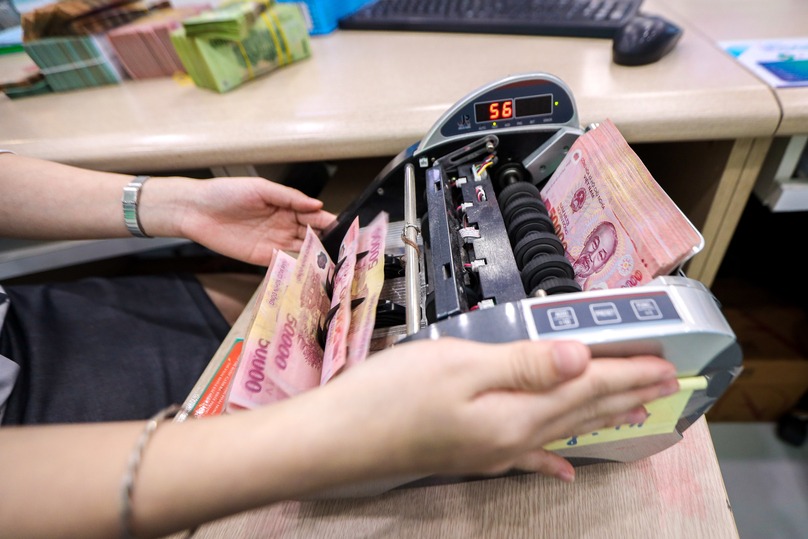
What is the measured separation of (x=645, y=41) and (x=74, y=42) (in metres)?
1.13

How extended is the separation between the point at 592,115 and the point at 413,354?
477 mm

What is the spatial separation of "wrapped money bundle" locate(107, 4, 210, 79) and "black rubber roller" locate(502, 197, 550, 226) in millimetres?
830

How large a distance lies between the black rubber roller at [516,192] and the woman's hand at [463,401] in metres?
0.26

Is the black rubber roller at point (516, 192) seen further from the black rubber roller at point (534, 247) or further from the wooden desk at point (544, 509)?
the wooden desk at point (544, 509)

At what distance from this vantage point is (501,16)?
891 millimetres

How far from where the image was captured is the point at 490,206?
1.60ft

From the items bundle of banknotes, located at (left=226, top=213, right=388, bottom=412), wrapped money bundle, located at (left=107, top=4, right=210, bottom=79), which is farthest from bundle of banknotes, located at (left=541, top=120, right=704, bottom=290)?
wrapped money bundle, located at (left=107, top=4, right=210, bottom=79)

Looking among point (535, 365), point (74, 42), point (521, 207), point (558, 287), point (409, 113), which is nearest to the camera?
point (535, 365)

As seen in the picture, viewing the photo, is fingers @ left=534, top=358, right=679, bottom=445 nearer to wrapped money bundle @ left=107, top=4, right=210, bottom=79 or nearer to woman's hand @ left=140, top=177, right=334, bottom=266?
woman's hand @ left=140, top=177, right=334, bottom=266

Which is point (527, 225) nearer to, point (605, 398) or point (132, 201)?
point (605, 398)

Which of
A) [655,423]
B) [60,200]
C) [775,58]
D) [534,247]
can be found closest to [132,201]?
[60,200]

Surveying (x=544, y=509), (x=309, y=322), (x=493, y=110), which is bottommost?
(x=544, y=509)

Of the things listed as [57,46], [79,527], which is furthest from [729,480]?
[57,46]

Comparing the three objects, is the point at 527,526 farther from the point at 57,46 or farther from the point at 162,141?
the point at 57,46
